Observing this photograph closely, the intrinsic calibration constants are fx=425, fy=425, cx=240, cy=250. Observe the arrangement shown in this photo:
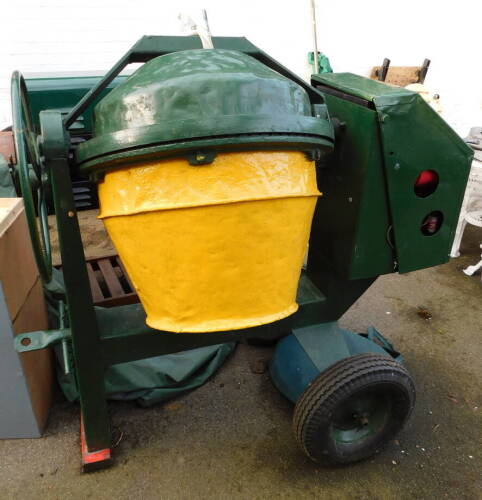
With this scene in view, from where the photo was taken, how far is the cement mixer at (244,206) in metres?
1.08

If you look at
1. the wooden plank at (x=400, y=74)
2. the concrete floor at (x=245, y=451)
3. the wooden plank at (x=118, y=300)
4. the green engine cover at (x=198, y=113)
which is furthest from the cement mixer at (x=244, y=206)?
the wooden plank at (x=400, y=74)

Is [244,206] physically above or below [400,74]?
above

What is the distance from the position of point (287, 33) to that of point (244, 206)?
4909 mm

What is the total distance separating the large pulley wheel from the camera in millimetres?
1100

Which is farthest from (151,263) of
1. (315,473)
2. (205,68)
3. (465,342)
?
(465,342)

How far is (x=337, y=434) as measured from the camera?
1.62 metres

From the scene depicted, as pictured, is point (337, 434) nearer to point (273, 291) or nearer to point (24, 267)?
point (273, 291)

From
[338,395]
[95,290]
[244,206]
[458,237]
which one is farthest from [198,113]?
[458,237]

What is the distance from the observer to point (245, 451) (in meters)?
1.77

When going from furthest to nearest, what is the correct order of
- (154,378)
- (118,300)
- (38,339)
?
(118,300)
(154,378)
(38,339)

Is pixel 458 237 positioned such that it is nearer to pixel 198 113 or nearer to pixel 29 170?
pixel 198 113

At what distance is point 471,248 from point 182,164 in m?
3.49

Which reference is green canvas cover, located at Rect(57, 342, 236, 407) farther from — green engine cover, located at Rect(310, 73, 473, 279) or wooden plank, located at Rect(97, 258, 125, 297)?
green engine cover, located at Rect(310, 73, 473, 279)

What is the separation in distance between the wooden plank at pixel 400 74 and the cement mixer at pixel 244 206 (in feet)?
16.0
